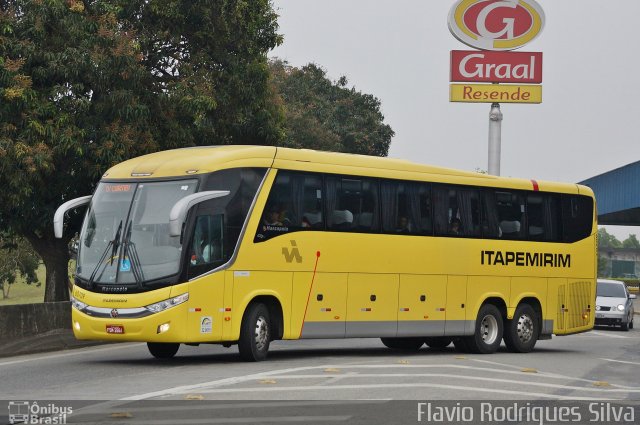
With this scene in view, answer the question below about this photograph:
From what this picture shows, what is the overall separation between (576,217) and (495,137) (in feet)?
81.5

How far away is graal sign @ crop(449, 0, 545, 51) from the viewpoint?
47.8m

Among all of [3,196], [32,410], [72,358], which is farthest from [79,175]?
[32,410]

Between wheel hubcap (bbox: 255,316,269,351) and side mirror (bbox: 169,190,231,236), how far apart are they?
2.17 meters

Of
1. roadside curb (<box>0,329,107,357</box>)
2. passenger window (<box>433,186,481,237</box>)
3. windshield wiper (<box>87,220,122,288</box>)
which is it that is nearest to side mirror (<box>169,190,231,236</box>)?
windshield wiper (<box>87,220,122,288</box>)

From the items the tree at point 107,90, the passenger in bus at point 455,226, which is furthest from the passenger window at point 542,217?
the tree at point 107,90

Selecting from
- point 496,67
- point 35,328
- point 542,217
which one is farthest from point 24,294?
point 542,217

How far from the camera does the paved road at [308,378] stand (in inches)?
520

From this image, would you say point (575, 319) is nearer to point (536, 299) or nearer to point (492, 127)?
point (536, 299)

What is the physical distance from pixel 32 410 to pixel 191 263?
21.0 ft

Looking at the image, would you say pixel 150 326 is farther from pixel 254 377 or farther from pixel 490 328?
pixel 490 328

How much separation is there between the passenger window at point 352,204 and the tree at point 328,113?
4669cm

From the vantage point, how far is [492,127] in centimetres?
5028

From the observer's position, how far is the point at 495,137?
50375mm

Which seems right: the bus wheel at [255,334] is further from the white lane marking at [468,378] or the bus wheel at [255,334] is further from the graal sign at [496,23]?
the graal sign at [496,23]
